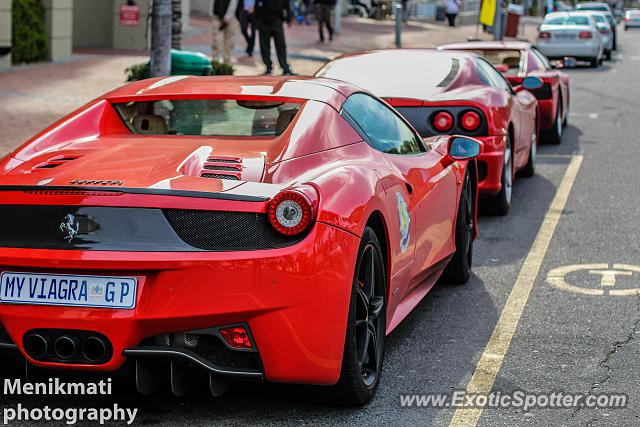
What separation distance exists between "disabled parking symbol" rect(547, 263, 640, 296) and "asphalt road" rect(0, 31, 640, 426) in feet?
0.06

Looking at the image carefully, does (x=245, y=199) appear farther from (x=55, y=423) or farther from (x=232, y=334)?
(x=55, y=423)

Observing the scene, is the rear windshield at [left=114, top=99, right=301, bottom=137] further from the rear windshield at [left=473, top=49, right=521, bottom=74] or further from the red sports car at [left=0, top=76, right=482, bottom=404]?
the rear windshield at [left=473, top=49, right=521, bottom=74]

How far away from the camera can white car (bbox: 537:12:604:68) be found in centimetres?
3438

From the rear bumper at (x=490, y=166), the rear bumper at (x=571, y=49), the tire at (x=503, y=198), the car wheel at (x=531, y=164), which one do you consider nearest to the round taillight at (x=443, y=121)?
the rear bumper at (x=490, y=166)

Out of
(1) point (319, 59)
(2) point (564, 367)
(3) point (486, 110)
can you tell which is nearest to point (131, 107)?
(2) point (564, 367)

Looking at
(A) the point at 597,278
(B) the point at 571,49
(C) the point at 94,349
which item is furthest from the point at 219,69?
(B) the point at 571,49

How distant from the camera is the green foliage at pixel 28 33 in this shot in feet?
74.4

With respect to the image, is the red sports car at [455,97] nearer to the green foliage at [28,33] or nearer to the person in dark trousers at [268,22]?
the person in dark trousers at [268,22]

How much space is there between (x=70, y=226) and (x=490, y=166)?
5649 mm

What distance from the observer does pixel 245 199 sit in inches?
183

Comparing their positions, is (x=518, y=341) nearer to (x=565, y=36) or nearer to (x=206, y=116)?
(x=206, y=116)

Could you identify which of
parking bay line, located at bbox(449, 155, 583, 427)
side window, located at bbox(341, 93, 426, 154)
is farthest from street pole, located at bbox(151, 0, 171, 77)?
side window, located at bbox(341, 93, 426, 154)

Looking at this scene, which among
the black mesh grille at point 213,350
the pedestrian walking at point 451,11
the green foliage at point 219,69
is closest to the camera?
the black mesh grille at point 213,350

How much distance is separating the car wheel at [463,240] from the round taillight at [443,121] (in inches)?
Answer: 78.6
